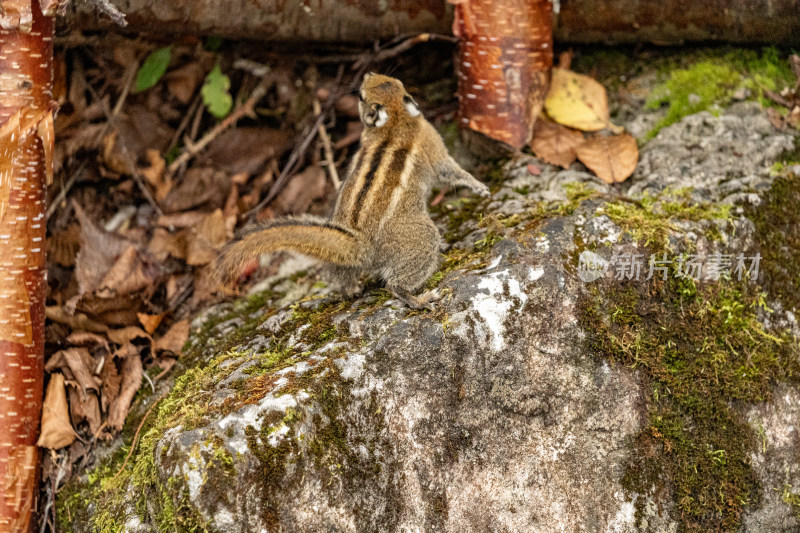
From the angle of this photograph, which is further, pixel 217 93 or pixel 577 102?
pixel 217 93

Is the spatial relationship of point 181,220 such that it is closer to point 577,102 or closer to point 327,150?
point 327,150

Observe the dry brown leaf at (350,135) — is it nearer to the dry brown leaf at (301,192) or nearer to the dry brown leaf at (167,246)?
the dry brown leaf at (301,192)

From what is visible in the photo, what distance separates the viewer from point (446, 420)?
3.17 m

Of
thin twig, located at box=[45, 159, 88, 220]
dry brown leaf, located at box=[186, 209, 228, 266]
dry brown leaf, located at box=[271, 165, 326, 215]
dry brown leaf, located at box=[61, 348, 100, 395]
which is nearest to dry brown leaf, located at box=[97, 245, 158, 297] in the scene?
dry brown leaf, located at box=[186, 209, 228, 266]

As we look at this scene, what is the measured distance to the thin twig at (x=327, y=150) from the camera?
5.17 m

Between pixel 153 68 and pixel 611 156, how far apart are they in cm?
341

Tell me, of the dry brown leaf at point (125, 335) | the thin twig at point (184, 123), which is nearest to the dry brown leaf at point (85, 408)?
the dry brown leaf at point (125, 335)

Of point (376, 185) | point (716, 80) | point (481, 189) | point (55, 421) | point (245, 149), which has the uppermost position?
point (716, 80)

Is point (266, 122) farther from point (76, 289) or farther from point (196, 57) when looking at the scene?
point (76, 289)

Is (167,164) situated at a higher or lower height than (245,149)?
lower

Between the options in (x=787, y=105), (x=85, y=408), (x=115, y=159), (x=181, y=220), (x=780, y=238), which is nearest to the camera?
(x=85, y=408)

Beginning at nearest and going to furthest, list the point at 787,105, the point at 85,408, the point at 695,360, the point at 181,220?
1. the point at 695,360
2. the point at 85,408
3. the point at 787,105
4. the point at 181,220

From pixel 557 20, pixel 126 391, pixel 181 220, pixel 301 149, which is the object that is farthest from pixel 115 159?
pixel 557 20

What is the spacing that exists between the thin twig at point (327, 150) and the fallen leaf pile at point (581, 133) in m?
1.48
